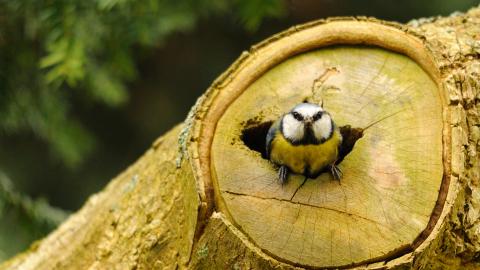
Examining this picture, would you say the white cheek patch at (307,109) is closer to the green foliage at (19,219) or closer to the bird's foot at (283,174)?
the bird's foot at (283,174)

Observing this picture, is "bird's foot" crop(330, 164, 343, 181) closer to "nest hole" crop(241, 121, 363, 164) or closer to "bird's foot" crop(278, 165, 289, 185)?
"nest hole" crop(241, 121, 363, 164)

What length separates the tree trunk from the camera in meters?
2.09

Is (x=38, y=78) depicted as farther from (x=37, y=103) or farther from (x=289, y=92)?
(x=289, y=92)

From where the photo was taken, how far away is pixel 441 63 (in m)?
2.30

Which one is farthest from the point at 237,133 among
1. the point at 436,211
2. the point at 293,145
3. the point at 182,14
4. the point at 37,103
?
the point at 37,103

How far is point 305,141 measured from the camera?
2.46 m

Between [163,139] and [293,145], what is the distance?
1.85ft

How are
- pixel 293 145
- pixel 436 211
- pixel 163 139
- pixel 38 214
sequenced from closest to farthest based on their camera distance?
pixel 436 211 → pixel 293 145 → pixel 163 139 → pixel 38 214

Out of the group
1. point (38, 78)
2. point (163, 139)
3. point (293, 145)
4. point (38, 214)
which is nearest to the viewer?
point (293, 145)

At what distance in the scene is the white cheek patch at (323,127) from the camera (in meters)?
2.32

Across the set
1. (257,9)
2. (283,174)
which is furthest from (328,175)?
(257,9)

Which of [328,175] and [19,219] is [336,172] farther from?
[19,219]

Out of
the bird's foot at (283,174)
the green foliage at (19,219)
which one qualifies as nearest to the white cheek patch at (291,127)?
the bird's foot at (283,174)

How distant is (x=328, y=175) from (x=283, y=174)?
15cm
